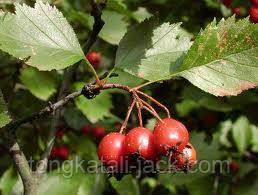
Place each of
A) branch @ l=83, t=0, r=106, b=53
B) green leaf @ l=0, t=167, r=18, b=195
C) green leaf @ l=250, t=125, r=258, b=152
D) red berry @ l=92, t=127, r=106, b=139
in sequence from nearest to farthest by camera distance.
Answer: branch @ l=83, t=0, r=106, b=53 → green leaf @ l=0, t=167, r=18, b=195 → red berry @ l=92, t=127, r=106, b=139 → green leaf @ l=250, t=125, r=258, b=152

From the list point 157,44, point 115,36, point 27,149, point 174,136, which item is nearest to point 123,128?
point 174,136

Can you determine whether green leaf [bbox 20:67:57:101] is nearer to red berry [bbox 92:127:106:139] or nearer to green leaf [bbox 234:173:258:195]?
red berry [bbox 92:127:106:139]

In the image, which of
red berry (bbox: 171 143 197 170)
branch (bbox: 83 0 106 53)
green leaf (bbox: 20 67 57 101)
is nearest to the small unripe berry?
green leaf (bbox: 20 67 57 101)

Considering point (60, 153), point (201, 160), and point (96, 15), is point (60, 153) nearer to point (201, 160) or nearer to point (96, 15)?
point (201, 160)

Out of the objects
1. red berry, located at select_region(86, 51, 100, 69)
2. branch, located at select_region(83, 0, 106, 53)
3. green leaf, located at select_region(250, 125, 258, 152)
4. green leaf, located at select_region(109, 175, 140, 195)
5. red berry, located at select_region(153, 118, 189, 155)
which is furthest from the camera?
green leaf, located at select_region(250, 125, 258, 152)

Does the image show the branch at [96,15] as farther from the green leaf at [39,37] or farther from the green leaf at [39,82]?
the green leaf at [39,82]

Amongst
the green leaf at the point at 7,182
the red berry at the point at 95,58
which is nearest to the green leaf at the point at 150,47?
the green leaf at the point at 7,182
